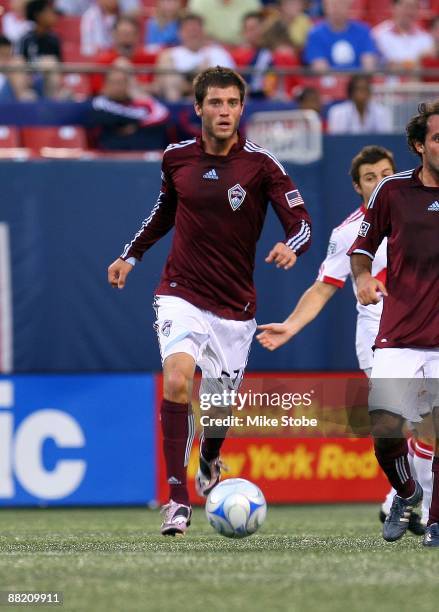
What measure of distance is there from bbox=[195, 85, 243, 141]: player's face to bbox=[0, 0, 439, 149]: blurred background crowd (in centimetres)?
458

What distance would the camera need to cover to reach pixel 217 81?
25.2 ft

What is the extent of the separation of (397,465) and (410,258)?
1074mm

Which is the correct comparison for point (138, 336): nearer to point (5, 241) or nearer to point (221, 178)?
point (5, 241)

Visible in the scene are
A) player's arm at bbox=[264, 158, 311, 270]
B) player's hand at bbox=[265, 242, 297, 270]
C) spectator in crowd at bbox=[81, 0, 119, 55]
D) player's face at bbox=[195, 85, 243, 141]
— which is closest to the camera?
player's hand at bbox=[265, 242, 297, 270]

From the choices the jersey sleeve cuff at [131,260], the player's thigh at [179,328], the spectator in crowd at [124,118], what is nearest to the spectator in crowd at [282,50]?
the spectator in crowd at [124,118]

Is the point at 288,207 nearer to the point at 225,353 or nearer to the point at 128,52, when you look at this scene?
the point at 225,353

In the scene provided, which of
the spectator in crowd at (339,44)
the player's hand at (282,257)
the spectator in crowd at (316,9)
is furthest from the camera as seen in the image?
the spectator in crowd at (316,9)

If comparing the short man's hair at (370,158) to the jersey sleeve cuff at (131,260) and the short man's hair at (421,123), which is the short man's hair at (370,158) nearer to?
the jersey sleeve cuff at (131,260)

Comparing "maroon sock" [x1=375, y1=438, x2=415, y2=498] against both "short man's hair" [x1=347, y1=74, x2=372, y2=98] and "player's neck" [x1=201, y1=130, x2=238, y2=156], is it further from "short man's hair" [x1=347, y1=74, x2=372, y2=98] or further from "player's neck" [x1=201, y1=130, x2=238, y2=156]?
"short man's hair" [x1=347, y1=74, x2=372, y2=98]

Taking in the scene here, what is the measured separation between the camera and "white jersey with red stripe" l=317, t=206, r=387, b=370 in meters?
Answer: 8.25

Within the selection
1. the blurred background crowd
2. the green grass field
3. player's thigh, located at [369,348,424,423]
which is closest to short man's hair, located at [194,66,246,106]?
player's thigh, located at [369,348,424,423]

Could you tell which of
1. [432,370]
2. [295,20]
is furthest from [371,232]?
[295,20]

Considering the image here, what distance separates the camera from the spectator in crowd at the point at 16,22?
1498 centimetres

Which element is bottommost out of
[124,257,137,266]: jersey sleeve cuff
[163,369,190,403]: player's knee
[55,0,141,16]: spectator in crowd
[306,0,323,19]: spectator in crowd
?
[163,369,190,403]: player's knee
